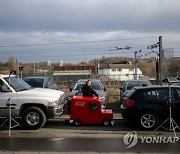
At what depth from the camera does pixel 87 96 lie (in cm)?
1280

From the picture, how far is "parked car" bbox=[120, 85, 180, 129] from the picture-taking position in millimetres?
11625

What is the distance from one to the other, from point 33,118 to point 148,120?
388 centimetres

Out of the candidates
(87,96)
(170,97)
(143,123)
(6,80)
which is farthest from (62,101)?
(170,97)

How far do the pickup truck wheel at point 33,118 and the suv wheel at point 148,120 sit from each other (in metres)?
3.30

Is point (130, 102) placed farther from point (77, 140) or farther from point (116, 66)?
point (116, 66)

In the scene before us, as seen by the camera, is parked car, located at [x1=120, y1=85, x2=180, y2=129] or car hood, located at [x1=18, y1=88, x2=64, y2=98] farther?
car hood, located at [x1=18, y1=88, x2=64, y2=98]

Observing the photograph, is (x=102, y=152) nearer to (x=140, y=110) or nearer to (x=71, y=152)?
(x=71, y=152)

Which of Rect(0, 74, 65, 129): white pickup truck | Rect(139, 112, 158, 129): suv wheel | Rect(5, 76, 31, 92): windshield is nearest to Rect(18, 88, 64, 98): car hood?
Rect(0, 74, 65, 129): white pickup truck

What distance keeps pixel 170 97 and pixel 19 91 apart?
202 inches

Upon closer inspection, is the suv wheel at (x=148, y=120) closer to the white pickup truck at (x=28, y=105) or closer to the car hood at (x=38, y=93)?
the white pickup truck at (x=28, y=105)

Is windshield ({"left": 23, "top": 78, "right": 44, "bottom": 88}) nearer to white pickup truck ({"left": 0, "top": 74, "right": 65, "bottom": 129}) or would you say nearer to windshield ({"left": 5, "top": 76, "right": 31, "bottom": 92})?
windshield ({"left": 5, "top": 76, "right": 31, "bottom": 92})

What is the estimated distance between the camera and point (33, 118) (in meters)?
11.8

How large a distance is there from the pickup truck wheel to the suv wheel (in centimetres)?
330

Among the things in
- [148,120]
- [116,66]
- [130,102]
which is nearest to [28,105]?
[130,102]
